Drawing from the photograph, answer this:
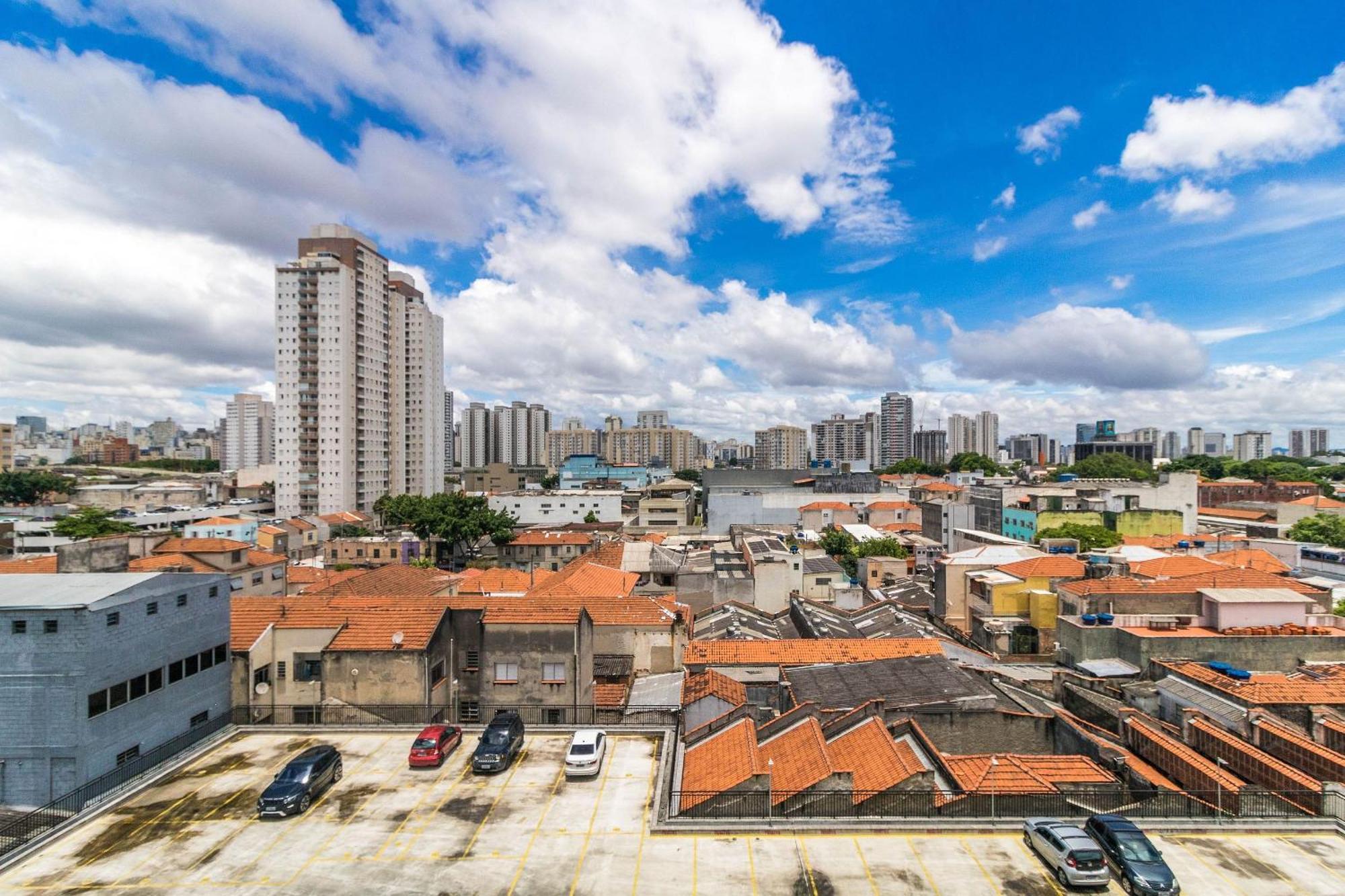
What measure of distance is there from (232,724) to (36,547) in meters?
74.4

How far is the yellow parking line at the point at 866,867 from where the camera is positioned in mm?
14391

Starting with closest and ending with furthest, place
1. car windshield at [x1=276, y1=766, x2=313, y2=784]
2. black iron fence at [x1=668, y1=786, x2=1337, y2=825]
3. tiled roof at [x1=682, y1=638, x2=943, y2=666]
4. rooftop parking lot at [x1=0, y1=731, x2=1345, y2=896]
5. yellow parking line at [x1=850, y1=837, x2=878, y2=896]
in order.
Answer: yellow parking line at [x1=850, y1=837, x2=878, y2=896] → rooftop parking lot at [x1=0, y1=731, x2=1345, y2=896] → black iron fence at [x1=668, y1=786, x2=1337, y2=825] → car windshield at [x1=276, y1=766, x2=313, y2=784] → tiled roof at [x1=682, y1=638, x2=943, y2=666]

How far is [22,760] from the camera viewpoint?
19250 millimetres

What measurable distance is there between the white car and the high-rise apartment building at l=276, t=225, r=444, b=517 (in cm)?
10048

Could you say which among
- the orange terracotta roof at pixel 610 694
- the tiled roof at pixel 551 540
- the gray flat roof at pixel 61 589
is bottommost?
the tiled roof at pixel 551 540

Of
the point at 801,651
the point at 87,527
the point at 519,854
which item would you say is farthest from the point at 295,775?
the point at 87,527

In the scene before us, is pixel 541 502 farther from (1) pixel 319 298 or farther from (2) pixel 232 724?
(2) pixel 232 724

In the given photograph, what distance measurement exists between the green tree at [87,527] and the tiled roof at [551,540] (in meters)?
42.0

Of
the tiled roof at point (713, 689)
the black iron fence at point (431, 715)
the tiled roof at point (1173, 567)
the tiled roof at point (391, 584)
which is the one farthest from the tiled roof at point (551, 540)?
the black iron fence at point (431, 715)

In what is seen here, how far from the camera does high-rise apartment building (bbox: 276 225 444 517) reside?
10694 cm

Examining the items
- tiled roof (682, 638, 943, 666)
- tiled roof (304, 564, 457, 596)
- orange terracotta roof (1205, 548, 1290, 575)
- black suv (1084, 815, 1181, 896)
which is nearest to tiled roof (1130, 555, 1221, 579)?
orange terracotta roof (1205, 548, 1290, 575)

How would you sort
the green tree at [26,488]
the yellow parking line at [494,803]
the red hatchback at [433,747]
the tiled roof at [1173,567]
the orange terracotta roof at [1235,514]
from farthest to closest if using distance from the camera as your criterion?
1. the green tree at [26,488]
2. the orange terracotta roof at [1235,514]
3. the tiled roof at [1173,567]
4. the red hatchback at [433,747]
5. the yellow parking line at [494,803]

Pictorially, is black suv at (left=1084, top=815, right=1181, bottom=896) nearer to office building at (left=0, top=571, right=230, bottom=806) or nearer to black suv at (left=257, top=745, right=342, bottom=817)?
black suv at (left=257, top=745, right=342, bottom=817)

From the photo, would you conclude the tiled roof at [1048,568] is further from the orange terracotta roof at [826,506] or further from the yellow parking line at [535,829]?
the orange terracotta roof at [826,506]
